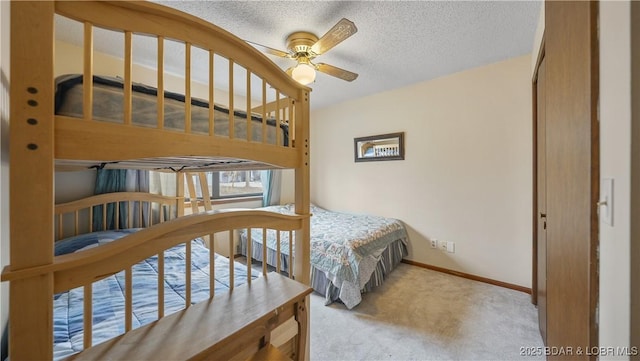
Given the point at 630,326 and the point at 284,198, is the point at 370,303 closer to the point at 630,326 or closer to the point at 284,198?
the point at 630,326

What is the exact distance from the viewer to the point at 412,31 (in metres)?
1.91

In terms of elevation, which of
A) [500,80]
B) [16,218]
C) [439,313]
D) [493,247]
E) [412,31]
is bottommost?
[439,313]

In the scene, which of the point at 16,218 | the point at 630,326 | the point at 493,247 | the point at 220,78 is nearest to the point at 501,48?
the point at 493,247

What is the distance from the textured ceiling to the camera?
1.64 meters

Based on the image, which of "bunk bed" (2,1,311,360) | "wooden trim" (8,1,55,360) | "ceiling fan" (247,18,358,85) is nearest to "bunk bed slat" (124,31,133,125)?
"bunk bed" (2,1,311,360)

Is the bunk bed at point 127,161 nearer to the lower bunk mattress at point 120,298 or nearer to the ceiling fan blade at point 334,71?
the lower bunk mattress at point 120,298

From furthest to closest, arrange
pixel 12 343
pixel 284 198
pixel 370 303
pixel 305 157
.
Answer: pixel 284 198 < pixel 370 303 < pixel 305 157 < pixel 12 343

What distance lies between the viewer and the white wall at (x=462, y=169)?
2363mm

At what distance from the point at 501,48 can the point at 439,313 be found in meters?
2.38

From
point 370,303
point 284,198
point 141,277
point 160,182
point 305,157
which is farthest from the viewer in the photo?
point 284,198

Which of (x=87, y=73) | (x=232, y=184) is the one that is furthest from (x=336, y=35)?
(x=232, y=184)

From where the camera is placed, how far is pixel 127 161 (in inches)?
31.6

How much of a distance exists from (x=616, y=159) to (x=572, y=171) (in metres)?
0.32
